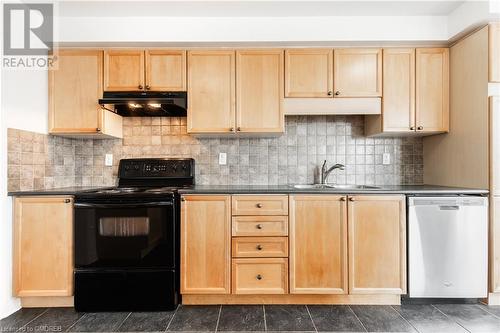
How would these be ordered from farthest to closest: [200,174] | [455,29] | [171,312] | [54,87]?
1. [200,174]
2. [54,87]
3. [455,29]
4. [171,312]

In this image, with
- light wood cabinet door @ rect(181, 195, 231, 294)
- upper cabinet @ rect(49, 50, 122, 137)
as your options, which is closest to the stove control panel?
upper cabinet @ rect(49, 50, 122, 137)

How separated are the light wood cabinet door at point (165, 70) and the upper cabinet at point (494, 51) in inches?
95.6

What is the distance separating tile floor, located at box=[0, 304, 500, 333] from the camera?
2.01 metres

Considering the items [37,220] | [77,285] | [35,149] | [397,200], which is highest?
[35,149]

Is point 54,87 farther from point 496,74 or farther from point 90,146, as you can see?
point 496,74

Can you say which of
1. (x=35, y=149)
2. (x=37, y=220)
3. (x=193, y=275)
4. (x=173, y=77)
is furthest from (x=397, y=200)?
(x=35, y=149)

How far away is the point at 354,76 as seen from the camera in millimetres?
2582

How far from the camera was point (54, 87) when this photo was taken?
259 centimetres

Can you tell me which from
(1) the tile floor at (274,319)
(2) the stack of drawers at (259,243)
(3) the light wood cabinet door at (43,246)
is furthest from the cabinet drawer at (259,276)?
(3) the light wood cabinet door at (43,246)

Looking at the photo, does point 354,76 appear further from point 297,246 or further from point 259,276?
point 259,276

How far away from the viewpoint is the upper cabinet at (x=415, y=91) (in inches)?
102

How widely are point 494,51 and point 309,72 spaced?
138cm

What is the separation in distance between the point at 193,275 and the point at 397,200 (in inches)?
66.6

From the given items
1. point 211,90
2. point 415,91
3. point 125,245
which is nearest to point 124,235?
point 125,245
